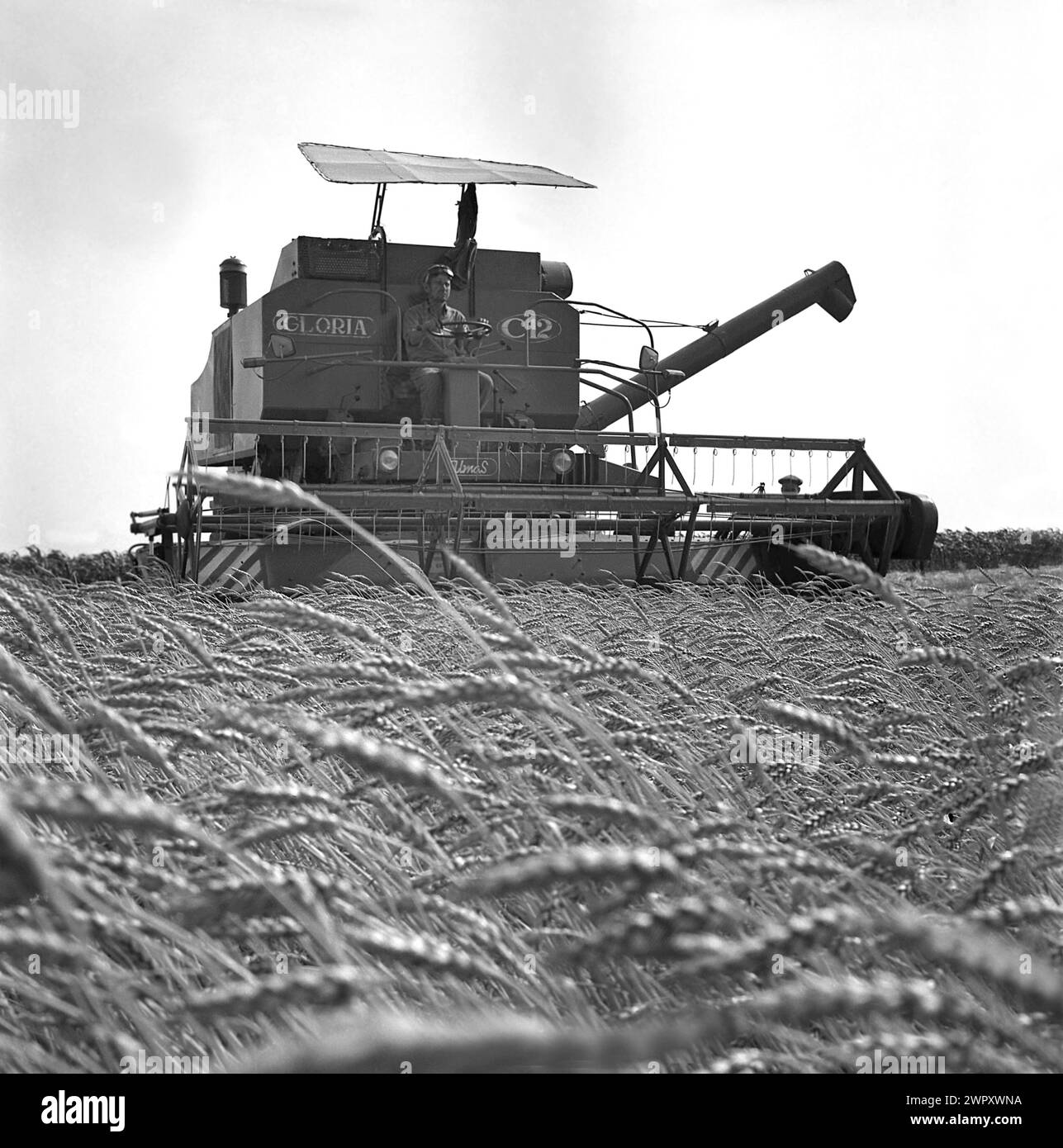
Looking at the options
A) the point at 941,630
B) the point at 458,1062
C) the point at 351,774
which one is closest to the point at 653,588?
the point at 941,630

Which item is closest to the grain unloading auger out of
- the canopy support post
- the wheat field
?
the canopy support post

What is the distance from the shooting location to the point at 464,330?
9.55 m

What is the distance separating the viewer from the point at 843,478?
10508 millimetres

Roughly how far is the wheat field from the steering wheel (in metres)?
6.39

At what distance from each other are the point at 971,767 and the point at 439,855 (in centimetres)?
108

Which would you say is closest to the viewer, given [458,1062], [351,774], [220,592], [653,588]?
[458,1062]

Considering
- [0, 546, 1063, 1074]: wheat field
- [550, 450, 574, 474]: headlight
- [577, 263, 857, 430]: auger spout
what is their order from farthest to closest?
[577, 263, 857, 430]: auger spout, [550, 450, 574, 474]: headlight, [0, 546, 1063, 1074]: wheat field

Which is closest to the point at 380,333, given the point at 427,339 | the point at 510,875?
the point at 427,339

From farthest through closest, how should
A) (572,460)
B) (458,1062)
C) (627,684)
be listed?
(572,460)
(627,684)
(458,1062)

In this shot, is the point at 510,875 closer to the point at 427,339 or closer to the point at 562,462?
the point at 562,462

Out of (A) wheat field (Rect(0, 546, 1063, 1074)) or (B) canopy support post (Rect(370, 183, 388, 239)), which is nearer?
(A) wheat field (Rect(0, 546, 1063, 1074))

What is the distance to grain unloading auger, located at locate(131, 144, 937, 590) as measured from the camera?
860 centimetres

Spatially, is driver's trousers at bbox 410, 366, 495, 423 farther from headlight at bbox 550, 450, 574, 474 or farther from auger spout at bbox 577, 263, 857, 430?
auger spout at bbox 577, 263, 857, 430

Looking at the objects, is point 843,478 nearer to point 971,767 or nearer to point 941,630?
point 941,630
